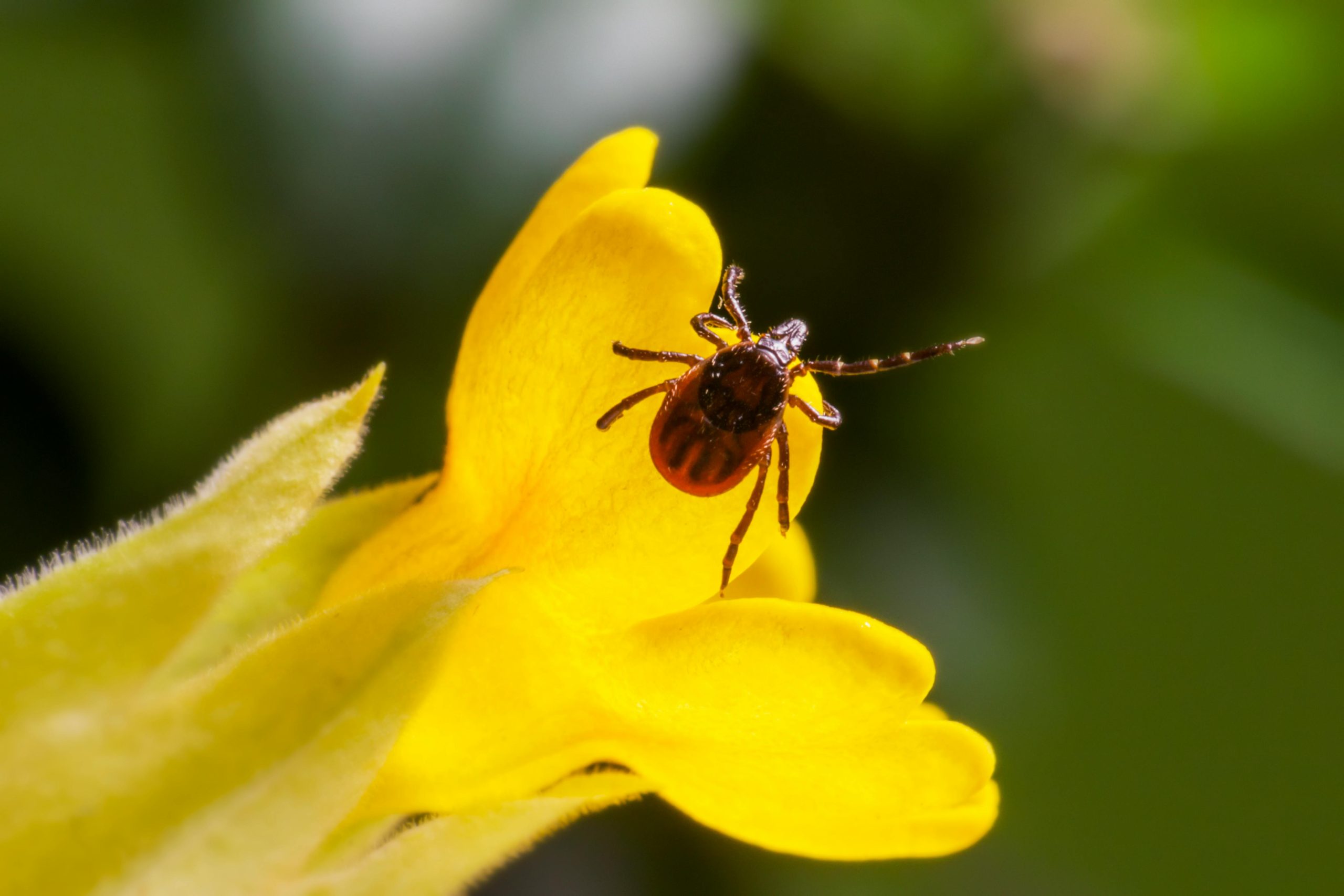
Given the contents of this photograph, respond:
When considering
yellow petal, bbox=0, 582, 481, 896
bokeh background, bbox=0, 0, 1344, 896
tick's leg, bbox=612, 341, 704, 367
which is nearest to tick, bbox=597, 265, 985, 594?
tick's leg, bbox=612, 341, 704, 367

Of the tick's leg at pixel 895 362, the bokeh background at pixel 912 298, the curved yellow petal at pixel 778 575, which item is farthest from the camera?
the bokeh background at pixel 912 298

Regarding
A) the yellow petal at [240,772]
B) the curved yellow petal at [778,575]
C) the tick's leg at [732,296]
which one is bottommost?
the yellow petal at [240,772]

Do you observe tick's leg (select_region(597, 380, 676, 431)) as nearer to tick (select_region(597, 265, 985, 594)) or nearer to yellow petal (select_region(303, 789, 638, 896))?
tick (select_region(597, 265, 985, 594))

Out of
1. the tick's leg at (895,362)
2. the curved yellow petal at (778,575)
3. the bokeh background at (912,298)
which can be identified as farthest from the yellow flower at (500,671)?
the bokeh background at (912,298)

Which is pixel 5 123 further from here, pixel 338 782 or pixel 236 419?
pixel 338 782

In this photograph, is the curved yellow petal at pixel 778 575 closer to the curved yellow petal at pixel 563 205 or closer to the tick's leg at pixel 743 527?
the tick's leg at pixel 743 527

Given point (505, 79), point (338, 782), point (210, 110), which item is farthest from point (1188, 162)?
point (338, 782)

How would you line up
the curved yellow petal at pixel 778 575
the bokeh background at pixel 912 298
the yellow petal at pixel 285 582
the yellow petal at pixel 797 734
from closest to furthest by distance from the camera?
the yellow petal at pixel 797 734, the yellow petal at pixel 285 582, the curved yellow petal at pixel 778 575, the bokeh background at pixel 912 298
